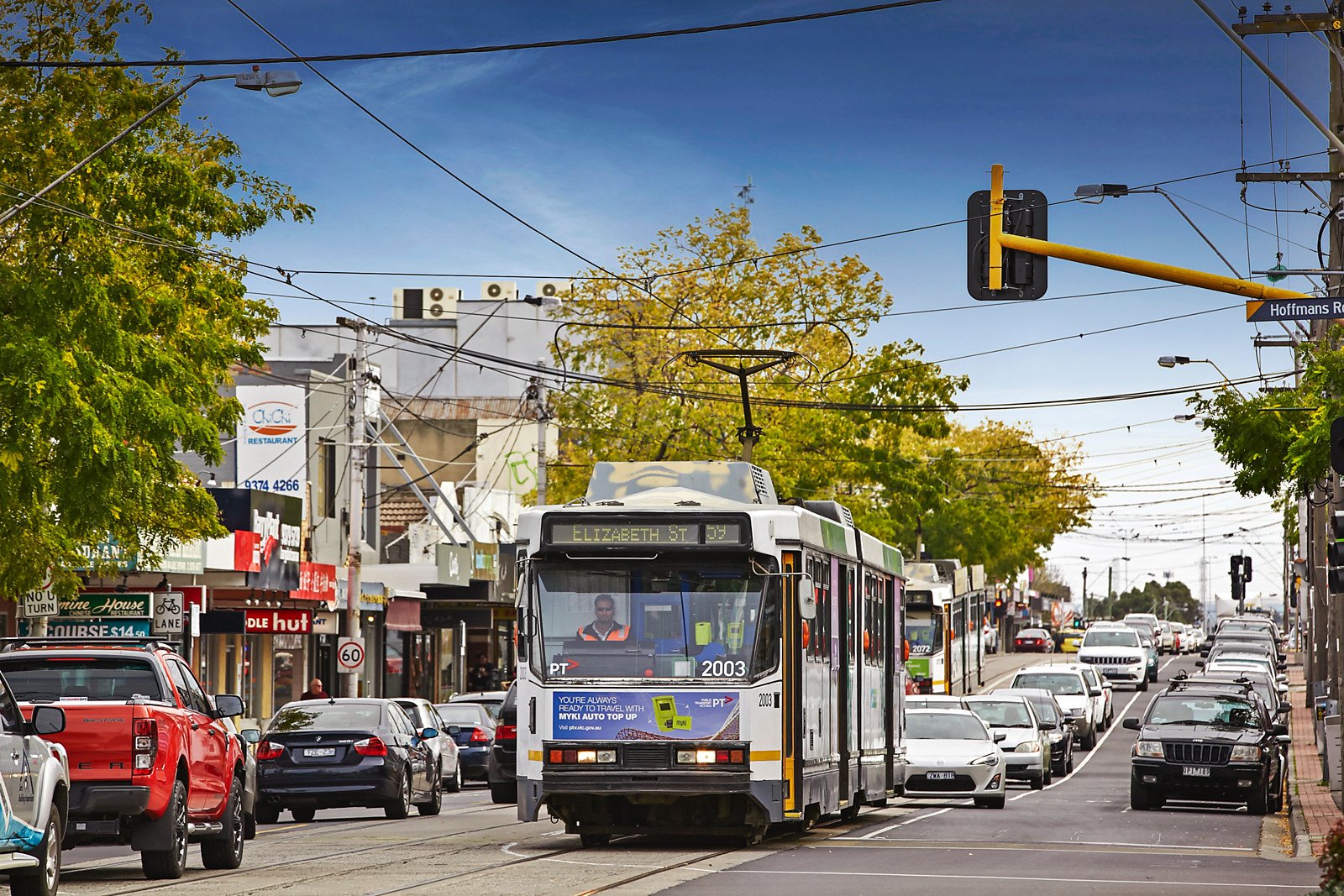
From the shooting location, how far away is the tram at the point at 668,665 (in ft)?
59.8

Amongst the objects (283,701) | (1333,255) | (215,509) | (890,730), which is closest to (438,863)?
(890,730)

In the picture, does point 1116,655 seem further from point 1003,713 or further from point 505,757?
point 505,757

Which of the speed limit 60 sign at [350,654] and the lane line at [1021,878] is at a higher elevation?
the speed limit 60 sign at [350,654]

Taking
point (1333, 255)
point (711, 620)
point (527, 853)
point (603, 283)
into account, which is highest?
point (603, 283)

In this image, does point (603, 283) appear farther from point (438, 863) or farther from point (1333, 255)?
point (438, 863)

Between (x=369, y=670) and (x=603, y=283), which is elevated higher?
(x=603, y=283)

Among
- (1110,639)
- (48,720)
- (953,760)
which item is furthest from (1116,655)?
(48,720)

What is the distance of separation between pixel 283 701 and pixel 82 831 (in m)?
32.1

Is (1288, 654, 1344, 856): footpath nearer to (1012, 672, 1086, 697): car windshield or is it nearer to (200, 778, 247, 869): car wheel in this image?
(1012, 672, 1086, 697): car windshield

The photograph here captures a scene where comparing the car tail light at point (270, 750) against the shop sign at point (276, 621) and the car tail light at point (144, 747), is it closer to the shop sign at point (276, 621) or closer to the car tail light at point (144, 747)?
the car tail light at point (144, 747)

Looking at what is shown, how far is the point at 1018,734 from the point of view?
35531 millimetres

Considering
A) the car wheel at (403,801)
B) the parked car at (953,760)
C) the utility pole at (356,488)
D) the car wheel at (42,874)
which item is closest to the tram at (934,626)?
the utility pole at (356,488)

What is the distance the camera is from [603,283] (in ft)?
156

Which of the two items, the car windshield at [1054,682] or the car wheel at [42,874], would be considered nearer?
the car wheel at [42,874]
